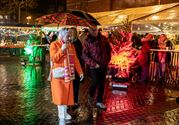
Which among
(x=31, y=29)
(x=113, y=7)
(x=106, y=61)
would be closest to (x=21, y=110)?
(x=106, y=61)

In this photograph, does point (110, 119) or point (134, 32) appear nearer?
point (110, 119)

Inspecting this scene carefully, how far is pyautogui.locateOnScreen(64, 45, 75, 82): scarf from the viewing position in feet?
24.2

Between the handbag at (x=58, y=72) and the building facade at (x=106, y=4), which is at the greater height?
the building facade at (x=106, y=4)

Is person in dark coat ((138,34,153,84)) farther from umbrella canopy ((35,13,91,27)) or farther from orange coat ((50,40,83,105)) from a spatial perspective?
orange coat ((50,40,83,105))

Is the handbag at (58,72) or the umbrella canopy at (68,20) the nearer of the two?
the handbag at (58,72)

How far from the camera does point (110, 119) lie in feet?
26.2

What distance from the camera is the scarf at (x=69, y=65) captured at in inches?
290

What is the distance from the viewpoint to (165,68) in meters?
13.6

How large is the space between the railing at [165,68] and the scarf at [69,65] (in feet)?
21.2

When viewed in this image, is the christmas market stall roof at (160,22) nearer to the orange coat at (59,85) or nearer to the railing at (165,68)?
the railing at (165,68)

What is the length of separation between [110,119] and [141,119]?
71 cm

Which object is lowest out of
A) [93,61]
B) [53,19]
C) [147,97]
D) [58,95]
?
[147,97]

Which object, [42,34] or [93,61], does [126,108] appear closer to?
[93,61]

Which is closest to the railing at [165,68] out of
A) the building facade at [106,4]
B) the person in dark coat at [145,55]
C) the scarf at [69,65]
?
the person in dark coat at [145,55]
